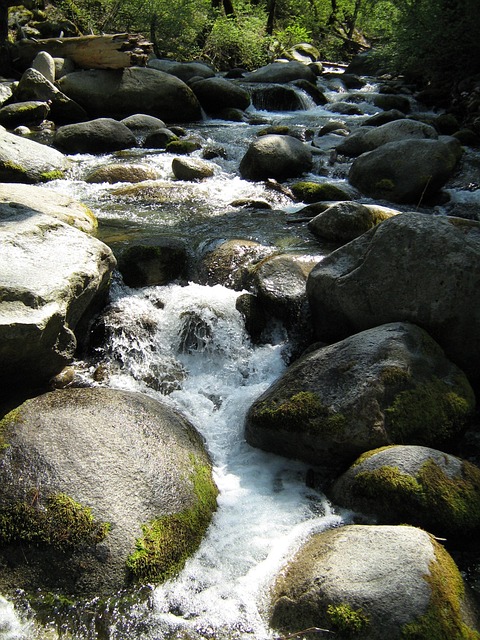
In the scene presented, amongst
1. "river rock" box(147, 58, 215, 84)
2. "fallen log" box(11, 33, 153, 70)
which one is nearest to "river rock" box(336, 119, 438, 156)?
"fallen log" box(11, 33, 153, 70)

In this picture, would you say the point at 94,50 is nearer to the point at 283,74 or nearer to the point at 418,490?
the point at 283,74

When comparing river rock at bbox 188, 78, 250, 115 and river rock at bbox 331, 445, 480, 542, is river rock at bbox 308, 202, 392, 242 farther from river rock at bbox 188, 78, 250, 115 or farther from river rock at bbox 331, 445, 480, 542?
river rock at bbox 188, 78, 250, 115

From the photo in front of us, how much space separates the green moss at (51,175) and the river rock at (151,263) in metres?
3.97

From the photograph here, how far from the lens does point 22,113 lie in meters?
13.3

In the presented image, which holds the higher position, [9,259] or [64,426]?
[9,259]

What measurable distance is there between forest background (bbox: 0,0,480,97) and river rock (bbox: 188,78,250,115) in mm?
5684

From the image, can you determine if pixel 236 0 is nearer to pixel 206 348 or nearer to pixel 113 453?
pixel 206 348

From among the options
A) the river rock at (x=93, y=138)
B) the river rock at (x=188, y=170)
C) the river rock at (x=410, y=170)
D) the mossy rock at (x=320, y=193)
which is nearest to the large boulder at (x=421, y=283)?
the mossy rock at (x=320, y=193)

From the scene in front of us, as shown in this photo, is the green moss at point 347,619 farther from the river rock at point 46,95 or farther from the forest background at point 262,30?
the forest background at point 262,30

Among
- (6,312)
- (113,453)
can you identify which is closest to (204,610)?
(113,453)

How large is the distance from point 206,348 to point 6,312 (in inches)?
88.3

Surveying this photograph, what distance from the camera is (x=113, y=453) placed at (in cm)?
377

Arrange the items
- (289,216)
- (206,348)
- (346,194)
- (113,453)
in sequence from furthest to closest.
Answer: (346,194) < (289,216) < (206,348) < (113,453)

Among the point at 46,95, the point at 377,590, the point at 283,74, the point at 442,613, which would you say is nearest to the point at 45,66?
the point at 46,95
